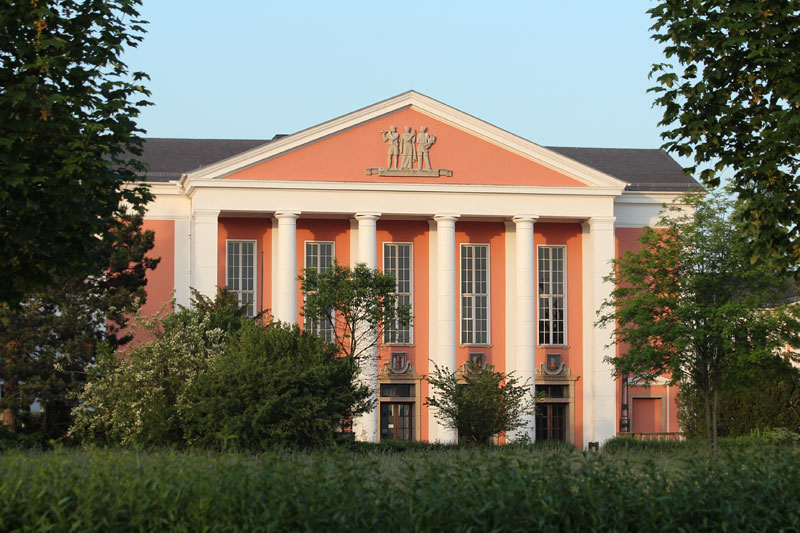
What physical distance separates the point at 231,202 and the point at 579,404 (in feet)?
53.4

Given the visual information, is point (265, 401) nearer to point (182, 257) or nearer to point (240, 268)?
point (240, 268)

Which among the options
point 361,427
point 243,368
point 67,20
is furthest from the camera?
point 361,427

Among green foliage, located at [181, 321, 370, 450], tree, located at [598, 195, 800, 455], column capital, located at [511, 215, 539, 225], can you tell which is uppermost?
column capital, located at [511, 215, 539, 225]

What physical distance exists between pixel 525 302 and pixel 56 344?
18.3m

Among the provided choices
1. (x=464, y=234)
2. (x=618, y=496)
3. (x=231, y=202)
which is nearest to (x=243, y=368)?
(x=618, y=496)

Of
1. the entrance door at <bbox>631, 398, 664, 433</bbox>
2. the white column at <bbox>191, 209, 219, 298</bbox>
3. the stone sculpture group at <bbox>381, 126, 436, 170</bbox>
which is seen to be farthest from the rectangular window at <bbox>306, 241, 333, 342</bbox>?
the entrance door at <bbox>631, 398, 664, 433</bbox>

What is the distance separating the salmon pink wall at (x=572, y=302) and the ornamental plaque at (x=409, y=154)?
5.57m

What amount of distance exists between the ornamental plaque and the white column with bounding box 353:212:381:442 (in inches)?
76.7

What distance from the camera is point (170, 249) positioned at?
159 ft

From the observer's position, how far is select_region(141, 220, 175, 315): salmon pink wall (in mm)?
48281

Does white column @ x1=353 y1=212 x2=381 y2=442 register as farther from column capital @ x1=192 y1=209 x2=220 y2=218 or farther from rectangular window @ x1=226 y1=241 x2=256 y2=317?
column capital @ x1=192 y1=209 x2=220 y2=218

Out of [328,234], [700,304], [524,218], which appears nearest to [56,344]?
[328,234]

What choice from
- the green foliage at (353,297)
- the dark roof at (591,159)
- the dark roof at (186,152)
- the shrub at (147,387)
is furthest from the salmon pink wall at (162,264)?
the shrub at (147,387)

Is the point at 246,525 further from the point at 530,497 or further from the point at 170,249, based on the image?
the point at 170,249
